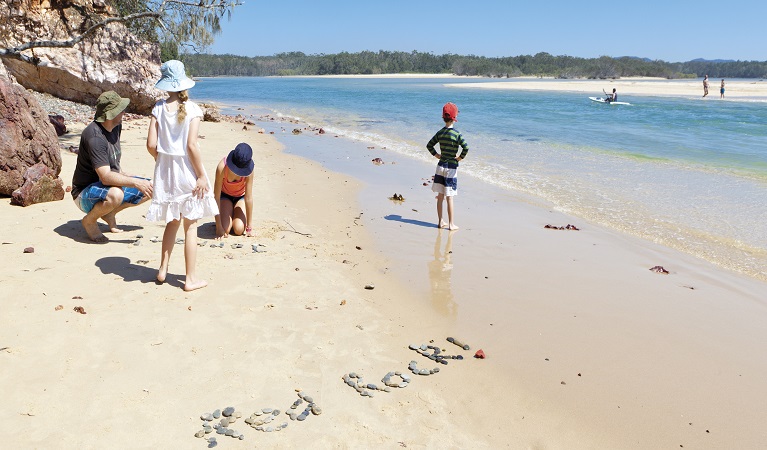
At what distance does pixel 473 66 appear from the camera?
140875 mm

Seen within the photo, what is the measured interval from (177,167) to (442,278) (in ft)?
9.17

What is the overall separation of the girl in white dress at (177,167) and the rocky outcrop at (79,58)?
1204cm

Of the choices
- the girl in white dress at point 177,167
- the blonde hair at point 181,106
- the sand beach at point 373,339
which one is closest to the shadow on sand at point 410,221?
the sand beach at point 373,339

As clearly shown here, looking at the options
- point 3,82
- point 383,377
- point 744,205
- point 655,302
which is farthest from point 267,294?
point 744,205

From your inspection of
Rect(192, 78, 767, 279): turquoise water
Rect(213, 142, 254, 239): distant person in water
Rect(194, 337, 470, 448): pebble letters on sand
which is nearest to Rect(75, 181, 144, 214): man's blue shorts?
Rect(213, 142, 254, 239): distant person in water

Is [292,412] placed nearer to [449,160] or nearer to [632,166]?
[449,160]

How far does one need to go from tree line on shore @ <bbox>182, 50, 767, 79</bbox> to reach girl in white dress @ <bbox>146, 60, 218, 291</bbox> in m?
117

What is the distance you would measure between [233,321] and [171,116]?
170 centimetres

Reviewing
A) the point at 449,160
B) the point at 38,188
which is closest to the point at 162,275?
the point at 38,188

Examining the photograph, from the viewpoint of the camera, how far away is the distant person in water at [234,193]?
6.33 meters

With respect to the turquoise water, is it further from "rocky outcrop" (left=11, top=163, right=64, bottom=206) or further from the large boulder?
the large boulder

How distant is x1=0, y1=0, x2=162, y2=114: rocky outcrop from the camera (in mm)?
15391

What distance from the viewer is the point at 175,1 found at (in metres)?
14.0

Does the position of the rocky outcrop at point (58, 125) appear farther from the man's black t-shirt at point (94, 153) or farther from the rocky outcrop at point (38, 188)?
the man's black t-shirt at point (94, 153)
